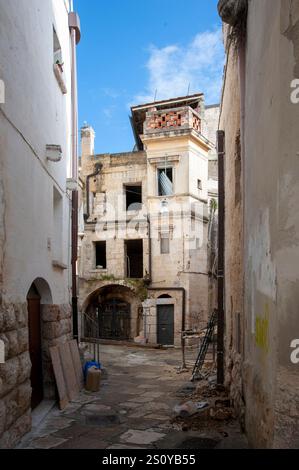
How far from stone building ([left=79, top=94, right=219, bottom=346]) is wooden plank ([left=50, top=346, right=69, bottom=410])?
11.4 metres

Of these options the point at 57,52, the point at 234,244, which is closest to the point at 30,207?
the point at 234,244

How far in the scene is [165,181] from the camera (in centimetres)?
2038

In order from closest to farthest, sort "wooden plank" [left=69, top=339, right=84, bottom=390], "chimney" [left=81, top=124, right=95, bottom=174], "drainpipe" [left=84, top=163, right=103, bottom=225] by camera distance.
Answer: "wooden plank" [left=69, top=339, right=84, bottom=390] → "drainpipe" [left=84, top=163, right=103, bottom=225] → "chimney" [left=81, top=124, right=95, bottom=174]

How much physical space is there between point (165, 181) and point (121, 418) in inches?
567

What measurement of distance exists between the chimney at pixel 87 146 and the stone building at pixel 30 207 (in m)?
12.8

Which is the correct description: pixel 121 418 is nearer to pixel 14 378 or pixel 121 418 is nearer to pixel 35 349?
pixel 35 349

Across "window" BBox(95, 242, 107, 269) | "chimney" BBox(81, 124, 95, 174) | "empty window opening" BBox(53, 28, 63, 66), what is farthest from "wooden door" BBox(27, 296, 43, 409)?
"chimney" BBox(81, 124, 95, 174)

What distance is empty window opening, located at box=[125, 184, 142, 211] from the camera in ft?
70.8

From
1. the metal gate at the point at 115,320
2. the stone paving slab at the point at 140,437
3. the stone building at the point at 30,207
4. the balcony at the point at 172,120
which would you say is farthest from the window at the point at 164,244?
the stone paving slab at the point at 140,437

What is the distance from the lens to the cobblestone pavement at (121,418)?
5699 millimetres

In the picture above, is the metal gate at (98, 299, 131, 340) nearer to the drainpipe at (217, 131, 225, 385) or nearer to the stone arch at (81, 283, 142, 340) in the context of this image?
the stone arch at (81, 283, 142, 340)

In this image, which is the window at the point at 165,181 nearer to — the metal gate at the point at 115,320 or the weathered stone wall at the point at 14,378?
the metal gate at the point at 115,320

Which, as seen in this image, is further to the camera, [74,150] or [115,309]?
[115,309]
